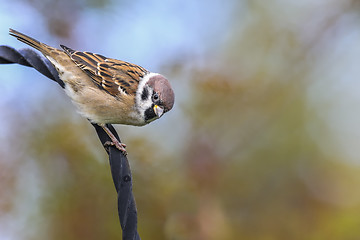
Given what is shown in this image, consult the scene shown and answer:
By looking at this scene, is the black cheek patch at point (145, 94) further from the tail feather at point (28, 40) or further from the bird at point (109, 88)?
the tail feather at point (28, 40)

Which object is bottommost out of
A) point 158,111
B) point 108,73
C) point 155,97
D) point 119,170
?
point 119,170

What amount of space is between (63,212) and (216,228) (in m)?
1.18

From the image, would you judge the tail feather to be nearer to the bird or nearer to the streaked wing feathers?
the bird

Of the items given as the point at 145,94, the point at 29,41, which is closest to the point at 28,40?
the point at 29,41

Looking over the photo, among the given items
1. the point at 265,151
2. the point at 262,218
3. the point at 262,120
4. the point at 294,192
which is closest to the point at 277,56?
the point at 262,120

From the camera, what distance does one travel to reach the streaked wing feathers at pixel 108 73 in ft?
10.9

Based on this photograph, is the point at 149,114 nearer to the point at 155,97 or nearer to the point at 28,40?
the point at 155,97

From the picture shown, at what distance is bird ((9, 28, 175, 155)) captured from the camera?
124 inches

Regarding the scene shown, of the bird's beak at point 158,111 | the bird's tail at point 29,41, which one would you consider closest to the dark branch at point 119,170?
the bird's tail at point 29,41

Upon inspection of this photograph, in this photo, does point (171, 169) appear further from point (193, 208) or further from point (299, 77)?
point (299, 77)

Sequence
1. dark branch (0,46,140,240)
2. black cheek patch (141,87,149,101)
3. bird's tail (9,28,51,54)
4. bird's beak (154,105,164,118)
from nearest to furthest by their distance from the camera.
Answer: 1. dark branch (0,46,140,240)
2. bird's tail (9,28,51,54)
3. bird's beak (154,105,164,118)
4. black cheek patch (141,87,149,101)

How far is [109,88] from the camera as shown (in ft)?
11.0

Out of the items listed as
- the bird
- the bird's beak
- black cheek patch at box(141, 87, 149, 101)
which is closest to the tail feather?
the bird

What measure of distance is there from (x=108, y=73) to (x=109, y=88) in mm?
129
